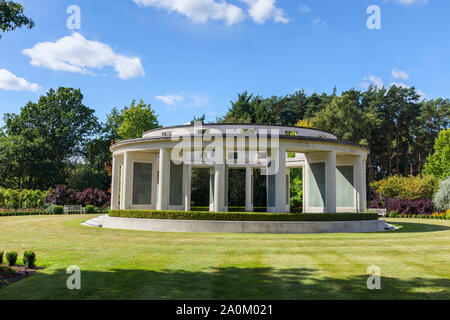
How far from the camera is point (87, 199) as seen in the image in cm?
5794

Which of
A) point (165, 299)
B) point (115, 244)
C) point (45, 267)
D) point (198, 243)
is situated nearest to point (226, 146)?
point (198, 243)

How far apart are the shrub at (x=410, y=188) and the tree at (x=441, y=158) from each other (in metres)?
9.51

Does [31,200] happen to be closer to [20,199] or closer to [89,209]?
[20,199]

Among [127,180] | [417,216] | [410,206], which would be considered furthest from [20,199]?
[417,216]

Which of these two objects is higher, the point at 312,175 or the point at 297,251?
the point at 312,175

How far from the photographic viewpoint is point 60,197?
56.5m

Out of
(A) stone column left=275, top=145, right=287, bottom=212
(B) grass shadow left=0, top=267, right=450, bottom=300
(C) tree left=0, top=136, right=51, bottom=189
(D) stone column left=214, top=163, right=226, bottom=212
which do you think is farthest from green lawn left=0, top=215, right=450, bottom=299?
(C) tree left=0, top=136, right=51, bottom=189

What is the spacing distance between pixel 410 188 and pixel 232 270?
5272cm

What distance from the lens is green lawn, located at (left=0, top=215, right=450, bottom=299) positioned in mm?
8719

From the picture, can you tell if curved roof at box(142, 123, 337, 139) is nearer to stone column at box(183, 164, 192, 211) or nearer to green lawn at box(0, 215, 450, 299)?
stone column at box(183, 164, 192, 211)

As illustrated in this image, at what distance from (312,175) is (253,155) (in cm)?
719

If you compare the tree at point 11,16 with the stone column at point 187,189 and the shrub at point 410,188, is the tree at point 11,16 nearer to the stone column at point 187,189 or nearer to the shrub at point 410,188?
the stone column at point 187,189
